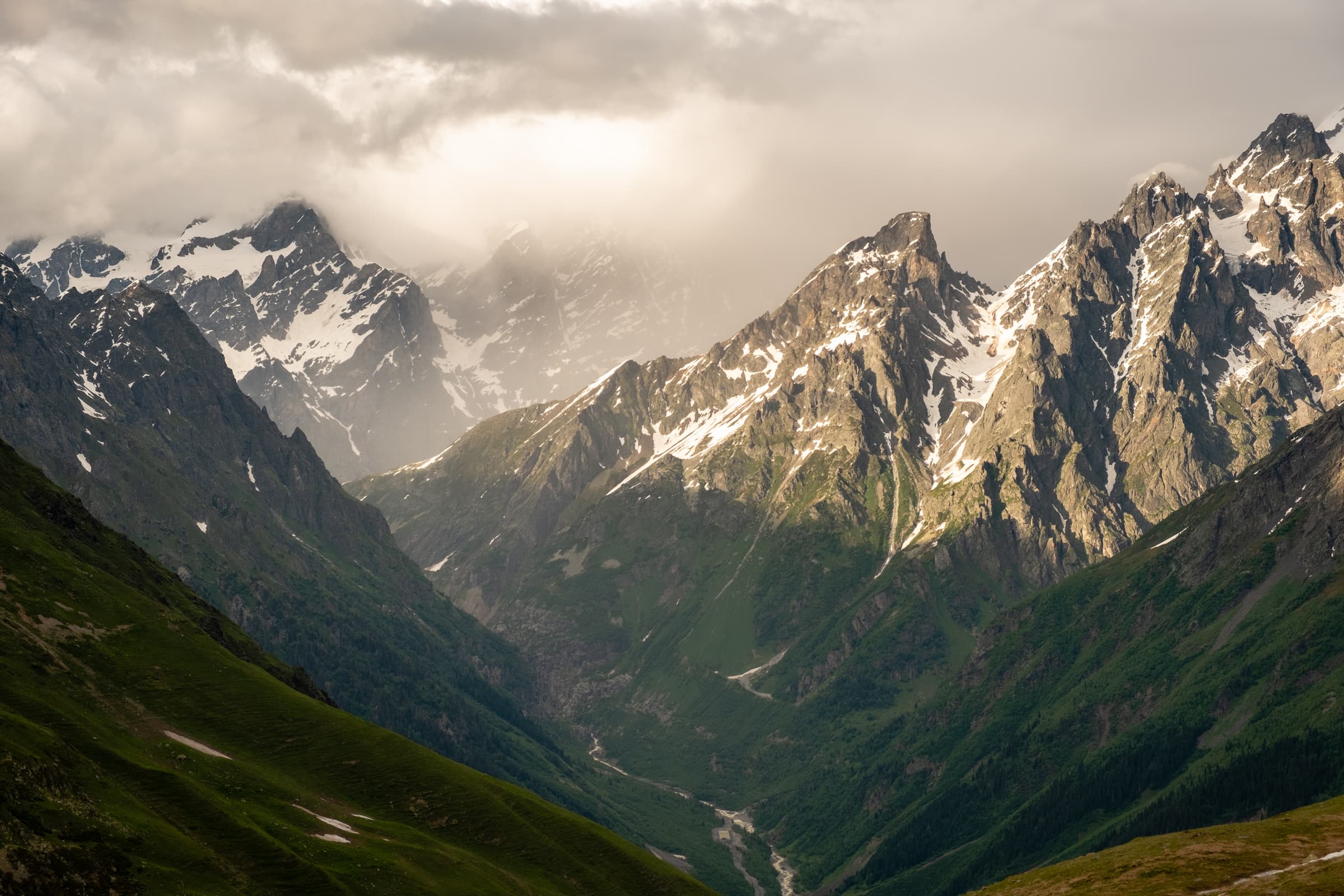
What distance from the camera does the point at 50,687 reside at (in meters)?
179

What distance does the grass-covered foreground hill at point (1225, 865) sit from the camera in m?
140

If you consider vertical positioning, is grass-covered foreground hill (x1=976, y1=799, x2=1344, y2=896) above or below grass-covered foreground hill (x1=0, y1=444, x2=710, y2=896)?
below

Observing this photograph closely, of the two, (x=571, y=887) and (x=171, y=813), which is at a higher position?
(x=171, y=813)

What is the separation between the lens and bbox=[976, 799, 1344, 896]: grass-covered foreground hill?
458 ft

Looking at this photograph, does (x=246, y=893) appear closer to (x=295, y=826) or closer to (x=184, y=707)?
(x=295, y=826)

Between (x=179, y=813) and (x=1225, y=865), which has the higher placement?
(x=179, y=813)

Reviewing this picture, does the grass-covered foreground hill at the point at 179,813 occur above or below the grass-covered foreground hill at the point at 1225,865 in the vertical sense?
above

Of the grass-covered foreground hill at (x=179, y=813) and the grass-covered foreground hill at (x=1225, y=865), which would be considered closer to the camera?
the grass-covered foreground hill at (x=179, y=813)

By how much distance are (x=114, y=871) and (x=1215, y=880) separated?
121m

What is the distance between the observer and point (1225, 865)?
505ft

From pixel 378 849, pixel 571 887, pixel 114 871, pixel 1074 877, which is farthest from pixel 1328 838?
pixel 114 871

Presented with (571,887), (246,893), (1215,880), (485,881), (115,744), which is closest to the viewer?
(246,893)

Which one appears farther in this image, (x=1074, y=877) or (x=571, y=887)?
(x=571, y=887)

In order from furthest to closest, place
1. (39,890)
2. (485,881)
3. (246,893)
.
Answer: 1. (485,881)
2. (246,893)
3. (39,890)
